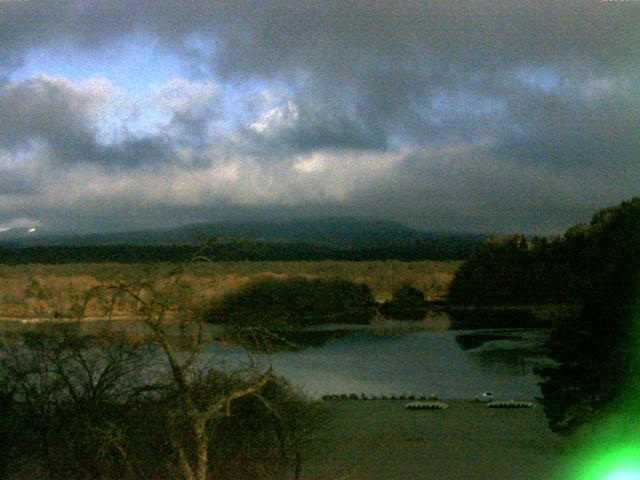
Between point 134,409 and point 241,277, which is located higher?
point 134,409

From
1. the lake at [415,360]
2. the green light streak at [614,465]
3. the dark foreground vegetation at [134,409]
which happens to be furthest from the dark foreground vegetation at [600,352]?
the lake at [415,360]

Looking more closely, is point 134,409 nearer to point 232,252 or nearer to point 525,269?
point 232,252

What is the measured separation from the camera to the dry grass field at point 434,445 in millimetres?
15023

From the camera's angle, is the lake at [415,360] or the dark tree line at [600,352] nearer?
the dark tree line at [600,352]

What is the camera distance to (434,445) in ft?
62.5

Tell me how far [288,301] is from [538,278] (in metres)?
20.0

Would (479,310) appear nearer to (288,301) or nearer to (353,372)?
(288,301)

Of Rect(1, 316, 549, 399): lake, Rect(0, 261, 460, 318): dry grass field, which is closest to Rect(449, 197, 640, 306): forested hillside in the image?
Rect(0, 261, 460, 318): dry grass field

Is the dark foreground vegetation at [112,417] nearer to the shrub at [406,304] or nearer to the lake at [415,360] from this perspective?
the lake at [415,360]

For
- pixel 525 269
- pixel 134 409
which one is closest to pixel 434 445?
pixel 134 409

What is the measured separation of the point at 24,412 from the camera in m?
10.2

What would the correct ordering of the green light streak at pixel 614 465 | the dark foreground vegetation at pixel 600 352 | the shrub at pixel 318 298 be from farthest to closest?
the shrub at pixel 318 298, the dark foreground vegetation at pixel 600 352, the green light streak at pixel 614 465

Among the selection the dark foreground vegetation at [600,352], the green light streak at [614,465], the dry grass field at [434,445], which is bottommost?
the dry grass field at [434,445]

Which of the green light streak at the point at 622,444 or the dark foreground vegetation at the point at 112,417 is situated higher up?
the dark foreground vegetation at the point at 112,417
